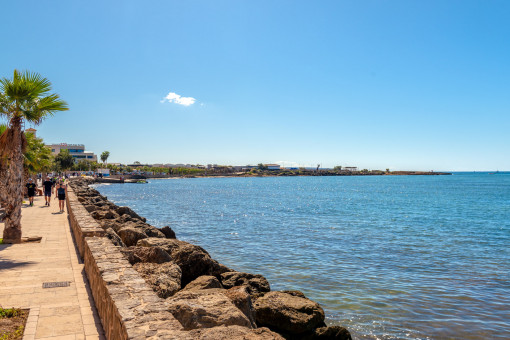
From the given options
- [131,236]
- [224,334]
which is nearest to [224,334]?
[224,334]

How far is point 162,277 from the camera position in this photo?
741 centimetres

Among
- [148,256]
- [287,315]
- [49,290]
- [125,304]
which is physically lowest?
[287,315]

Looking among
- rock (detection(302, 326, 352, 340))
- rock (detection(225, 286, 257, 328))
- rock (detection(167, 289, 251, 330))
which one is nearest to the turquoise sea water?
rock (detection(302, 326, 352, 340))

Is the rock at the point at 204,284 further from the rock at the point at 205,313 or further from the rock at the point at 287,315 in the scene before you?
the rock at the point at 205,313

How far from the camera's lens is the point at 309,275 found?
14297 millimetres

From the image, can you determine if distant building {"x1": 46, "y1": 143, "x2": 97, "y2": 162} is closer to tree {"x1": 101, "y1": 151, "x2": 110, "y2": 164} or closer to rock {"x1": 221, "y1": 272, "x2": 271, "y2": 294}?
tree {"x1": 101, "y1": 151, "x2": 110, "y2": 164}

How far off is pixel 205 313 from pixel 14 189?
10097mm

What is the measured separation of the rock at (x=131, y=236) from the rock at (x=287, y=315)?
5384mm

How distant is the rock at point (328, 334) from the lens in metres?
7.68

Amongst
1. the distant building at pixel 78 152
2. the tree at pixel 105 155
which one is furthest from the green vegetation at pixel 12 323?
the tree at pixel 105 155

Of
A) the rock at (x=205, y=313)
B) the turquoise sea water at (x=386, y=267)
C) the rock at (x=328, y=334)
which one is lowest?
the turquoise sea water at (x=386, y=267)

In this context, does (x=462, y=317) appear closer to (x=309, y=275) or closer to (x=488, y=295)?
(x=488, y=295)

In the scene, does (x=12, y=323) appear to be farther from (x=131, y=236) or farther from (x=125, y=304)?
(x=131, y=236)

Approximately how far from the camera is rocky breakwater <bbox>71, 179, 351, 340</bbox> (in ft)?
18.0
